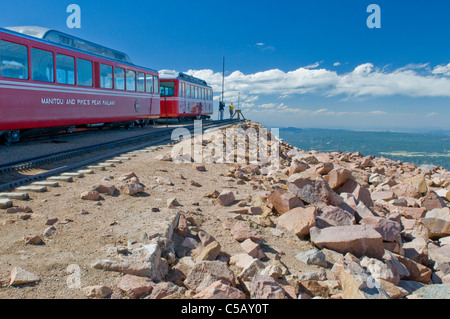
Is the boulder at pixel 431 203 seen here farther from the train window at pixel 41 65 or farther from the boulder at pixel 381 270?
the train window at pixel 41 65

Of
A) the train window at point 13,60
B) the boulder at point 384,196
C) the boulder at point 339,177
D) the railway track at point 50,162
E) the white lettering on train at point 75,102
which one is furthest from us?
the white lettering on train at point 75,102

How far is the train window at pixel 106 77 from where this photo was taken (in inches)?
544

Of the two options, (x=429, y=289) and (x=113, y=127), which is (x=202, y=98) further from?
(x=429, y=289)

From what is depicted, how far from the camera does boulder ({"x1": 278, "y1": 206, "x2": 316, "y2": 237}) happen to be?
445 cm

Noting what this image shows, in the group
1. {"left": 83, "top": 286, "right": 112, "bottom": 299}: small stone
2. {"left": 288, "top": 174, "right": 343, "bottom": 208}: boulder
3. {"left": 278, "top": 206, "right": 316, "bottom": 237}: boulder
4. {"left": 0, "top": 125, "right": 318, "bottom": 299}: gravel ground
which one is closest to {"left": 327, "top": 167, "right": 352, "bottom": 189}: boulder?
{"left": 288, "top": 174, "right": 343, "bottom": 208}: boulder

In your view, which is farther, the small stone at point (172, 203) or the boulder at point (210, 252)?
the small stone at point (172, 203)

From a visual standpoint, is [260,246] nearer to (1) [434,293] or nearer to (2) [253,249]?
(2) [253,249]

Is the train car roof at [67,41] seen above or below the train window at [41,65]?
above

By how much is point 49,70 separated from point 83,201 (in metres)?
7.74

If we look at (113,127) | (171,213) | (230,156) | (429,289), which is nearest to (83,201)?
(171,213)

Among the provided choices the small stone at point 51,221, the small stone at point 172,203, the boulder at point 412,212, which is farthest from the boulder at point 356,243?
the boulder at point 412,212

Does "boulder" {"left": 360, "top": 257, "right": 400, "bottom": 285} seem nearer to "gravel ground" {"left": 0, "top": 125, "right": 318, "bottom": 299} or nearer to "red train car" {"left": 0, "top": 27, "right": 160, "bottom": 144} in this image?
"gravel ground" {"left": 0, "top": 125, "right": 318, "bottom": 299}

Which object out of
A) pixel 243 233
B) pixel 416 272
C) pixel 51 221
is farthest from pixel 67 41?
pixel 416 272

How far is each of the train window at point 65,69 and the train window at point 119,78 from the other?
312 centimetres
